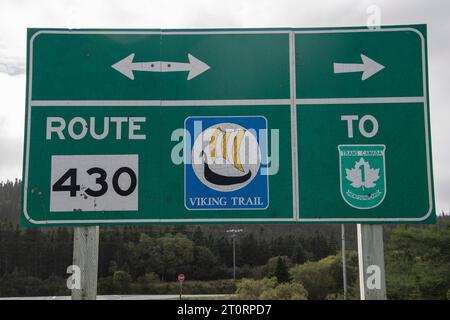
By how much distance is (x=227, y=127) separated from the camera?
16.8 feet

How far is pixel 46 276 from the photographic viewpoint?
278 ft

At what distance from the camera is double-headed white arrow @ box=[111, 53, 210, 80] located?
5.22 meters

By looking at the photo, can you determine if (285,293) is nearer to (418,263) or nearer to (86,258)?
(418,263)

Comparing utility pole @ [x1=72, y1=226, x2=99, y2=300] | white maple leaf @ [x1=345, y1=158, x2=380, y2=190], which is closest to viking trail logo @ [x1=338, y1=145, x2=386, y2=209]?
white maple leaf @ [x1=345, y1=158, x2=380, y2=190]

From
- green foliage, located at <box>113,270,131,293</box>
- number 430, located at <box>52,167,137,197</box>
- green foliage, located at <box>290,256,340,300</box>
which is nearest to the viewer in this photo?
number 430, located at <box>52,167,137,197</box>

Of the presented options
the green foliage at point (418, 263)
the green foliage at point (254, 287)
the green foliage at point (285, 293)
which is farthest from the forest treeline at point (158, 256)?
the green foliage at point (285, 293)

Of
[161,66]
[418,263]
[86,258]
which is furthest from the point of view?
[418,263]

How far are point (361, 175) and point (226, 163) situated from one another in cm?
125

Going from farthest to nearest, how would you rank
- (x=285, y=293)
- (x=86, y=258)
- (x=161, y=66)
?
(x=285, y=293), (x=161, y=66), (x=86, y=258)

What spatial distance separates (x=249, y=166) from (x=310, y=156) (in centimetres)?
58

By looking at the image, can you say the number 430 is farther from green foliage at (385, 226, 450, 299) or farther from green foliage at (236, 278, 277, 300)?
green foliage at (385, 226, 450, 299)

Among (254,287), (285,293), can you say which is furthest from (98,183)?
(254,287)

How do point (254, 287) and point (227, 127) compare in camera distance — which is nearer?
point (227, 127)

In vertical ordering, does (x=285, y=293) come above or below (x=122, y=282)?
above
